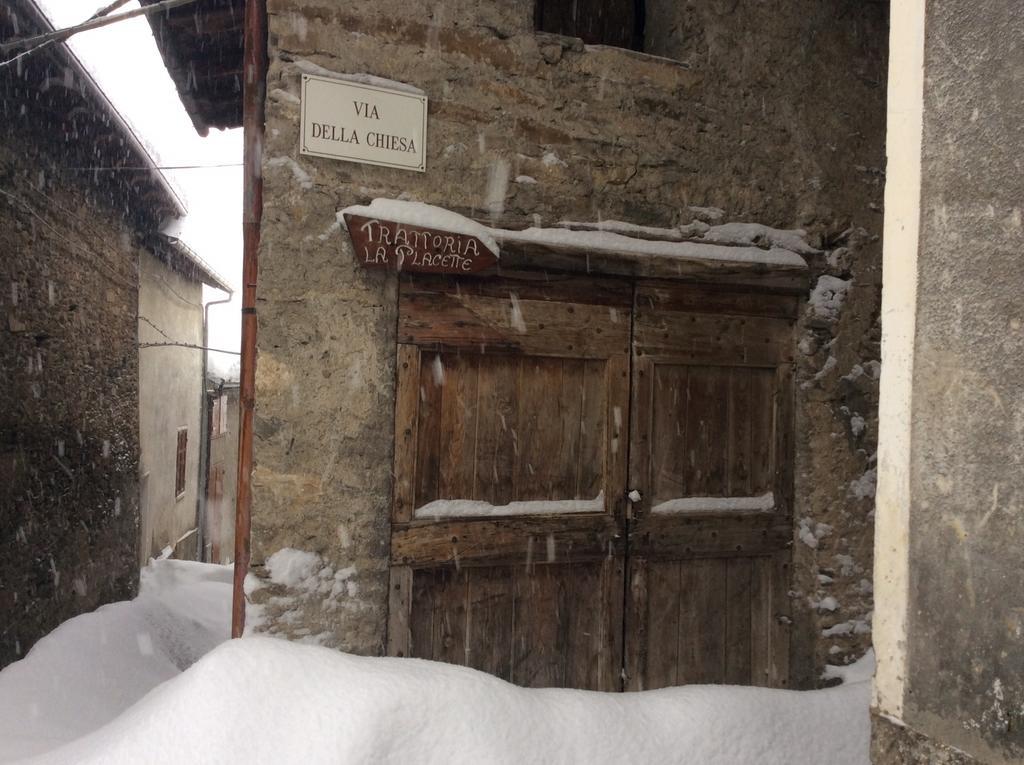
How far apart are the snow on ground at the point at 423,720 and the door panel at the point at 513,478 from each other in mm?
512

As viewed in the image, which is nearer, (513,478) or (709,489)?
(513,478)

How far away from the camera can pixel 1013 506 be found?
1601 millimetres

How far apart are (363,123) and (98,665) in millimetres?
3767

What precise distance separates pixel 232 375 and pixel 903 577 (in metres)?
14.4

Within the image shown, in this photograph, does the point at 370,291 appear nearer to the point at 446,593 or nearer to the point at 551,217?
the point at 551,217

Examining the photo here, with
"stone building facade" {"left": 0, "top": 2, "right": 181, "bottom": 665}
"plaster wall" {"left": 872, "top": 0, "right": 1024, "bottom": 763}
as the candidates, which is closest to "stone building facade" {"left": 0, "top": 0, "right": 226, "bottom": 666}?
"stone building facade" {"left": 0, "top": 2, "right": 181, "bottom": 665}

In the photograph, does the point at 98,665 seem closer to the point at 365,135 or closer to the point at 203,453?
the point at 365,135

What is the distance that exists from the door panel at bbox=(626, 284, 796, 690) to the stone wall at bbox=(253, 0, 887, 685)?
0.16m

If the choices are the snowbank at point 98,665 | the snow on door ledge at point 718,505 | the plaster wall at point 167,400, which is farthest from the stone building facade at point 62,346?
the snow on door ledge at point 718,505

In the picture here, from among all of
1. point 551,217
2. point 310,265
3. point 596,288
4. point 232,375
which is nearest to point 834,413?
point 596,288

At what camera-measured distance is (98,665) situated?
190 inches

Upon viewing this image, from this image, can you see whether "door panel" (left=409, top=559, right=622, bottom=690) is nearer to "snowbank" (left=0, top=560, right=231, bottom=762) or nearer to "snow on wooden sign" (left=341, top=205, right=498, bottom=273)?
"snowbank" (left=0, top=560, right=231, bottom=762)

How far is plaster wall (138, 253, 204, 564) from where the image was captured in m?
9.27

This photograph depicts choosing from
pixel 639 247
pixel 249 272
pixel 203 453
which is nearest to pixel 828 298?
pixel 639 247
